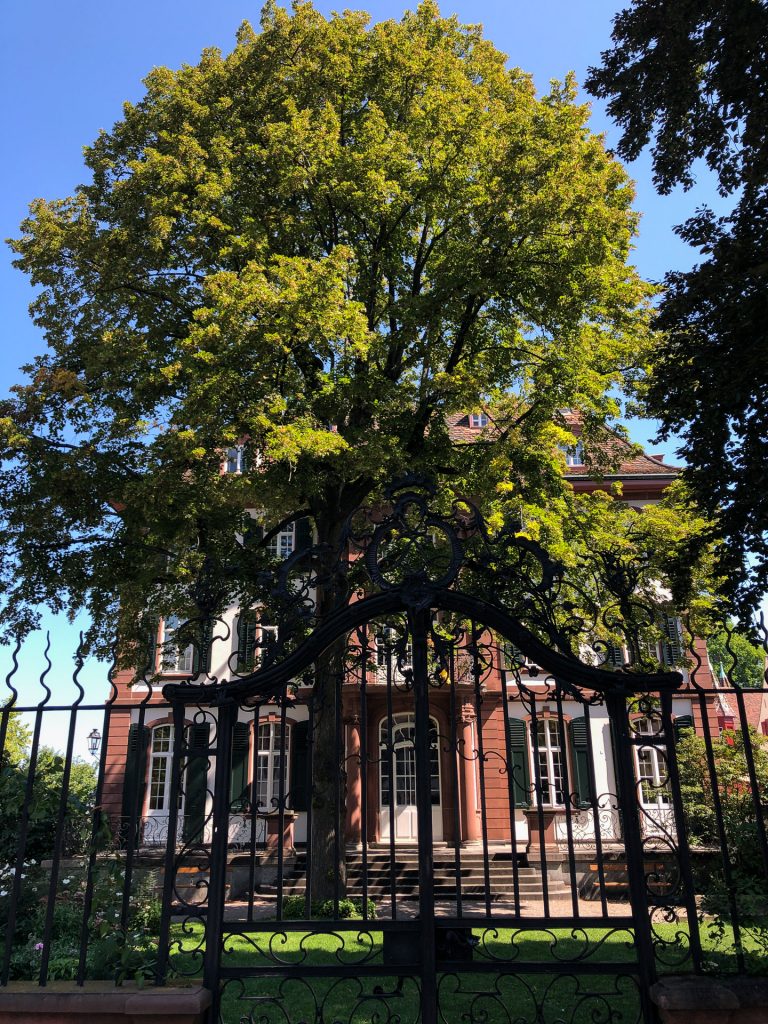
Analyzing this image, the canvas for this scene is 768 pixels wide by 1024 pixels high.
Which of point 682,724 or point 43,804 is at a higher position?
point 682,724

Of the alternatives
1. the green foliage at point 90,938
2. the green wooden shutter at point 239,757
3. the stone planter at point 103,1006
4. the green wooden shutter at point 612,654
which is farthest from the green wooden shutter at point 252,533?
the stone planter at point 103,1006

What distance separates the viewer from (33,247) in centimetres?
1337

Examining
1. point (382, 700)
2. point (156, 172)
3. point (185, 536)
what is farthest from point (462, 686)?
point (156, 172)

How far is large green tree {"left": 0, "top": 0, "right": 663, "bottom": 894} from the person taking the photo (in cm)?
1162

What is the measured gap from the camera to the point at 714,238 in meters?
8.38

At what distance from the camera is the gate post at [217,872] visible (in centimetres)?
472

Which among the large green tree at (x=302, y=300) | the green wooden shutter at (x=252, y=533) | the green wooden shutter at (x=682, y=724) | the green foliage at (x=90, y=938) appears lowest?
the green foliage at (x=90, y=938)

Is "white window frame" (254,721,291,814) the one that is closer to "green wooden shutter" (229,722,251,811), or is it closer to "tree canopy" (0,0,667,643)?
"green wooden shutter" (229,722,251,811)

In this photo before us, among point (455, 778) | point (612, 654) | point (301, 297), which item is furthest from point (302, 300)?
point (455, 778)

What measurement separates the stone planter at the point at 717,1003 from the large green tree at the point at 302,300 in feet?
25.3

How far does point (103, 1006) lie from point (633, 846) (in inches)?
125

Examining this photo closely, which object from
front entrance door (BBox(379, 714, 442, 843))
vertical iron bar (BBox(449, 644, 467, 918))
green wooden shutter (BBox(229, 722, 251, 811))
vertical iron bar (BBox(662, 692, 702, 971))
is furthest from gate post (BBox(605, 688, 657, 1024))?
green wooden shutter (BBox(229, 722, 251, 811))

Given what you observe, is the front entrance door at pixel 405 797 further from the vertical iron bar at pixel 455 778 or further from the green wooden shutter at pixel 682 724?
the vertical iron bar at pixel 455 778

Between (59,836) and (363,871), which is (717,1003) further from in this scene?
(59,836)
